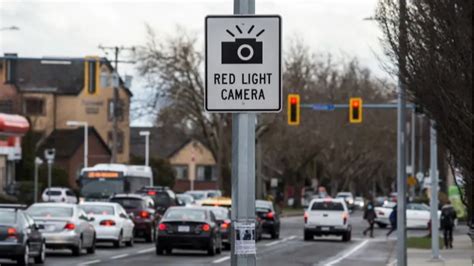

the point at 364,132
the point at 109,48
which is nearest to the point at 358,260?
the point at 109,48

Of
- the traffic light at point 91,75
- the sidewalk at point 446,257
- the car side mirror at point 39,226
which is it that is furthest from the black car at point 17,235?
the traffic light at point 91,75

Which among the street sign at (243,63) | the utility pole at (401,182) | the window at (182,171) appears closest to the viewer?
the street sign at (243,63)

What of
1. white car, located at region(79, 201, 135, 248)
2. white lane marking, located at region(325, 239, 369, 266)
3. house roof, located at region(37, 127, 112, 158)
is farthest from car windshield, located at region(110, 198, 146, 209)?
house roof, located at region(37, 127, 112, 158)

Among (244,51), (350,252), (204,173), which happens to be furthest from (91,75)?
(204,173)

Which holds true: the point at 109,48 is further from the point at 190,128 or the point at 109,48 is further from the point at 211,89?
the point at 211,89

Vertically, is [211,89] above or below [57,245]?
above

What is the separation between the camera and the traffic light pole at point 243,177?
33.3 ft

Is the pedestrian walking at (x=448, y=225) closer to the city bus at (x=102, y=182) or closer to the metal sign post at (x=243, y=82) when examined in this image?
the city bus at (x=102, y=182)

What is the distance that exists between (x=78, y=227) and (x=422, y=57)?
17.1 meters

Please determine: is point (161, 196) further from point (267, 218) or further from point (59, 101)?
point (59, 101)

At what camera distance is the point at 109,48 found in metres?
77.7

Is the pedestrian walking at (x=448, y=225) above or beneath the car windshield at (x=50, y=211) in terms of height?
beneath

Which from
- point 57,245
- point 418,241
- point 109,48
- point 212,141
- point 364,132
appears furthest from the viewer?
point 364,132

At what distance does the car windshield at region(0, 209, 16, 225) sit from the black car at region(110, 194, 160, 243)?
54.1 feet
